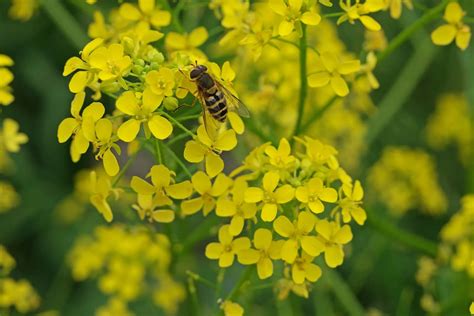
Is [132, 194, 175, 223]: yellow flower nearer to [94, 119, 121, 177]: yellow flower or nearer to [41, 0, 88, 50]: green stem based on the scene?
[94, 119, 121, 177]: yellow flower

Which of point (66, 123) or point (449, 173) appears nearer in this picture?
point (66, 123)

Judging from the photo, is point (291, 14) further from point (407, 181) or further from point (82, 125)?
point (407, 181)

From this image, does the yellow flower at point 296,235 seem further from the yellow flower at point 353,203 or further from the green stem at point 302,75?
the green stem at point 302,75

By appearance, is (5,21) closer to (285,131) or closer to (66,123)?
(285,131)

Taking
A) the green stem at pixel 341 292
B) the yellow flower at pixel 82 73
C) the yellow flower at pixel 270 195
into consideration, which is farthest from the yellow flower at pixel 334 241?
the green stem at pixel 341 292

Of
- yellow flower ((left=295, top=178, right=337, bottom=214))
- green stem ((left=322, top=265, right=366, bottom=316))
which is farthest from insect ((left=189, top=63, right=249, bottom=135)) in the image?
green stem ((left=322, top=265, right=366, bottom=316))

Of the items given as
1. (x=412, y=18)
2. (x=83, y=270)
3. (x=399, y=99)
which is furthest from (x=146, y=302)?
(x=412, y=18)
